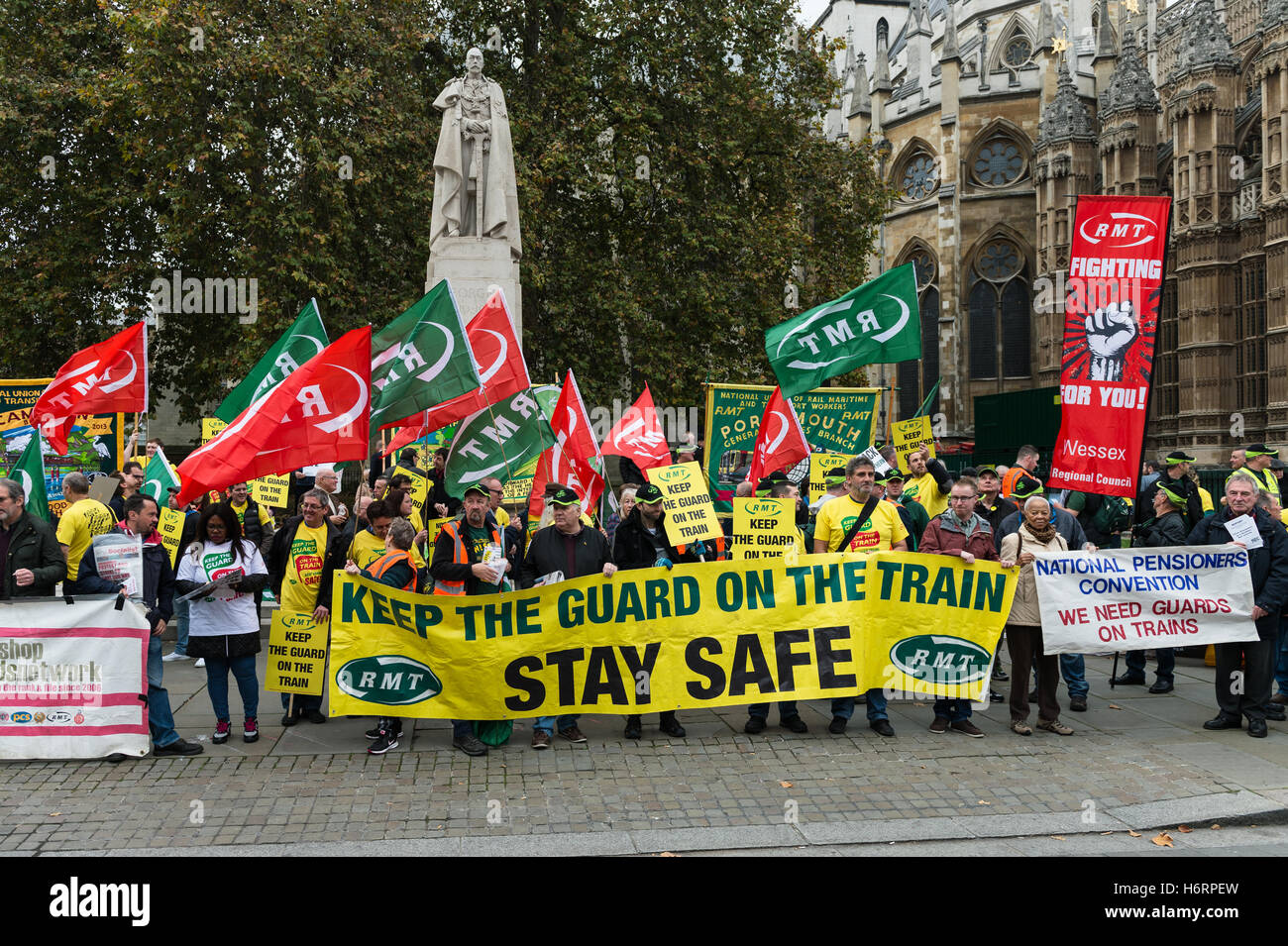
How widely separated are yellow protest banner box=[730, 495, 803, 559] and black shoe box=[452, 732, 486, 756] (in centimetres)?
297

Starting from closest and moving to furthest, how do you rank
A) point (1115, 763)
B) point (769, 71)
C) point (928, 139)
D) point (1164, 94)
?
point (1115, 763) → point (769, 71) → point (1164, 94) → point (928, 139)

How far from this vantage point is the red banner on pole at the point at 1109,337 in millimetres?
8867

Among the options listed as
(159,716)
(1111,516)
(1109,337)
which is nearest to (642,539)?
(159,716)

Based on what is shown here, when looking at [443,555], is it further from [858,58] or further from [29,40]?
[858,58]

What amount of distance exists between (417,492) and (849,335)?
4.96 metres

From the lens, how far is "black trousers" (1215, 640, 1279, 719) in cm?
804

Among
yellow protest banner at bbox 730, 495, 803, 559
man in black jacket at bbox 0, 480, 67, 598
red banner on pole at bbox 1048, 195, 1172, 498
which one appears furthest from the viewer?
yellow protest banner at bbox 730, 495, 803, 559

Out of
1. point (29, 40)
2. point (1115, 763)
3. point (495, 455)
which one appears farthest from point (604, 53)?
point (1115, 763)

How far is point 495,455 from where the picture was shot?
9.09 m

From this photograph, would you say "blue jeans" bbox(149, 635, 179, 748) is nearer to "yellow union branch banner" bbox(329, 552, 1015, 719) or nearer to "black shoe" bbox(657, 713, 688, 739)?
"yellow union branch banner" bbox(329, 552, 1015, 719)

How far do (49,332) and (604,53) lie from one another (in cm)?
1423

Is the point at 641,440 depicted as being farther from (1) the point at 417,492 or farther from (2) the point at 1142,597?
(2) the point at 1142,597

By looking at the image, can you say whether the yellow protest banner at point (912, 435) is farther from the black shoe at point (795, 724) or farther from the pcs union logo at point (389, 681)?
the pcs union logo at point (389, 681)

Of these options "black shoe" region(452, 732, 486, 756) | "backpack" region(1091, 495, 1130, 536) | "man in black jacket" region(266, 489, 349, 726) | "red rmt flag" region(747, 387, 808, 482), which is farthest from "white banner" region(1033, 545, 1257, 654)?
"man in black jacket" region(266, 489, 349, 726)
